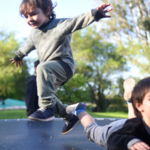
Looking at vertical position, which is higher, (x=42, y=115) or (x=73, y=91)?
(x=42, y=115)

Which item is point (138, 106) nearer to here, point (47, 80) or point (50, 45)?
point (47, 80)

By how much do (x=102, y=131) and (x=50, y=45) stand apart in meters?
0.72

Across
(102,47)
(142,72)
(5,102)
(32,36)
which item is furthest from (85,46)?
(32,36)

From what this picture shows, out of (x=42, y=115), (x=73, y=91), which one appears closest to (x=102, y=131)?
(x=42, y=115)

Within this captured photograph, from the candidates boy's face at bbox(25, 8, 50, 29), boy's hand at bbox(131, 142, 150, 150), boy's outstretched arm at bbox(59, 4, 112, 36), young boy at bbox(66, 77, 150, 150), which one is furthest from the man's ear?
boy's face at bbox(25, 8, 50, 29)

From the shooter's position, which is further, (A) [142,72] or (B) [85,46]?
(B) [85,46]

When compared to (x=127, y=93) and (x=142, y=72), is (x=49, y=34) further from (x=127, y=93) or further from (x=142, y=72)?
(x=142, y=72)

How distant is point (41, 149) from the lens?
49.1 inches

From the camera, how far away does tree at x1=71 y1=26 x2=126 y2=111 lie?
40.5 ft

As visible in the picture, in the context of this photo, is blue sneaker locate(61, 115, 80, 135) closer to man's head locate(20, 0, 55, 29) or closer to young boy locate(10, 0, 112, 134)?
young boy locate(10, 0, 112, 134)

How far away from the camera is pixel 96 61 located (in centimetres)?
1308

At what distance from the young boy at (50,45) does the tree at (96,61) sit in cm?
1068

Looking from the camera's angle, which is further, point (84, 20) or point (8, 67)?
point (8, 67)

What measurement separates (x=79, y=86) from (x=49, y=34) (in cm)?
403
